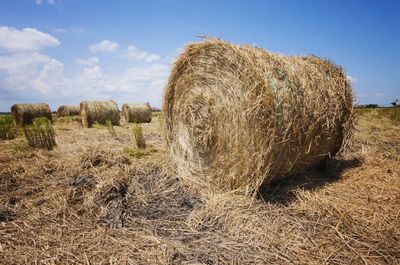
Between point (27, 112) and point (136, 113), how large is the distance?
15.1ft

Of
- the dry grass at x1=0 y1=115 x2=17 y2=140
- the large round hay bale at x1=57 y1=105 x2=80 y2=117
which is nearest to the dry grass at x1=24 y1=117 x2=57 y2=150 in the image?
the dry grass at x1=0 y1=115 x2=17 y2=140

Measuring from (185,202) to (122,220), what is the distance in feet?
3.07

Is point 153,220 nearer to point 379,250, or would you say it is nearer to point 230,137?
point 230,137

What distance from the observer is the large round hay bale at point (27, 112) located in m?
13.8

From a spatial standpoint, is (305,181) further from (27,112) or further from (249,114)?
(27,112)

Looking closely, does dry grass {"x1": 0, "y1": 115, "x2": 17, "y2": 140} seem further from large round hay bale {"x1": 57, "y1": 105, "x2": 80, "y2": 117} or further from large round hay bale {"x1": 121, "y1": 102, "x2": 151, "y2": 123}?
large round hay bale {"x1": 57, "y1": 105, "x2": 80, "y2": 117}

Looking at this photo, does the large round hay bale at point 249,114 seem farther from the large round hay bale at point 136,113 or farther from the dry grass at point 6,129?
the large round hay bale at point 136,113

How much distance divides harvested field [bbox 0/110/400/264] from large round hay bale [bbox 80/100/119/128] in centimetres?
788

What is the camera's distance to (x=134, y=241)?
330cm

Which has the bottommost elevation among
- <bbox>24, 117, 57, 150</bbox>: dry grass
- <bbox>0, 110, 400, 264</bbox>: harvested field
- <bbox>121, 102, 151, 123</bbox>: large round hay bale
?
<bbox>0, 110, 400, 264</bbox>: harvested field

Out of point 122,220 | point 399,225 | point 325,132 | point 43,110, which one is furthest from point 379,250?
point 43,110

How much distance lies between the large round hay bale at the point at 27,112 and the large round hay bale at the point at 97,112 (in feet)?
7.30

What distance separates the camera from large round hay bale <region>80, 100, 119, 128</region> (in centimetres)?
1335

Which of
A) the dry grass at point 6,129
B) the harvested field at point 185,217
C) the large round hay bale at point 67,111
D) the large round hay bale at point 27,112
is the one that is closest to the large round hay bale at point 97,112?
the large round hay bale at point 27,112
